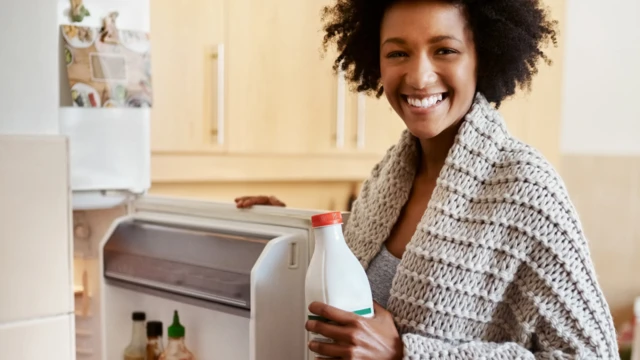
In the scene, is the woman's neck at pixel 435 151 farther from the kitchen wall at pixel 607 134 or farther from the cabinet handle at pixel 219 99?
the kitchen wall at pixel 607 134

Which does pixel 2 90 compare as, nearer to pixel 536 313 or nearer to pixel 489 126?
pixel 489 126

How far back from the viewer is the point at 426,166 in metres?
1.08

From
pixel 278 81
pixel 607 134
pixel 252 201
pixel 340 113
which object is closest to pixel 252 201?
pixel 252 201

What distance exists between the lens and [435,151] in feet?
3.45

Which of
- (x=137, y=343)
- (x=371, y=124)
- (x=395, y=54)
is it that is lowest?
(x=137, y=343)

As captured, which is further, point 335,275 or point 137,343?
point 137,343

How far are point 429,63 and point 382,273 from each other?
0.30 m

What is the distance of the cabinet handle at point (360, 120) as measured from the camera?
2.19 metres

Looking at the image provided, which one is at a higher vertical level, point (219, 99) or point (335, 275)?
point (219, 99)

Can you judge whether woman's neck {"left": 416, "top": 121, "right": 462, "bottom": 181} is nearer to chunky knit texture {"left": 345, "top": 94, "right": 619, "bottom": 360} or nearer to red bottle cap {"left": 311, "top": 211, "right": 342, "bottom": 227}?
chunky knit texture {"left": 345, "top": 94, "right": 619, "bottom": 360}

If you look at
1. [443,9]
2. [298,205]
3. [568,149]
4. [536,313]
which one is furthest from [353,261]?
[568,149]

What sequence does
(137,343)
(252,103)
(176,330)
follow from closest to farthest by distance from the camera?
(176,330), (137,343), (252,103)

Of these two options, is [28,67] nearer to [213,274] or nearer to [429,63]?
[213,274]

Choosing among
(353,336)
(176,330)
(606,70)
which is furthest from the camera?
(606,70)
